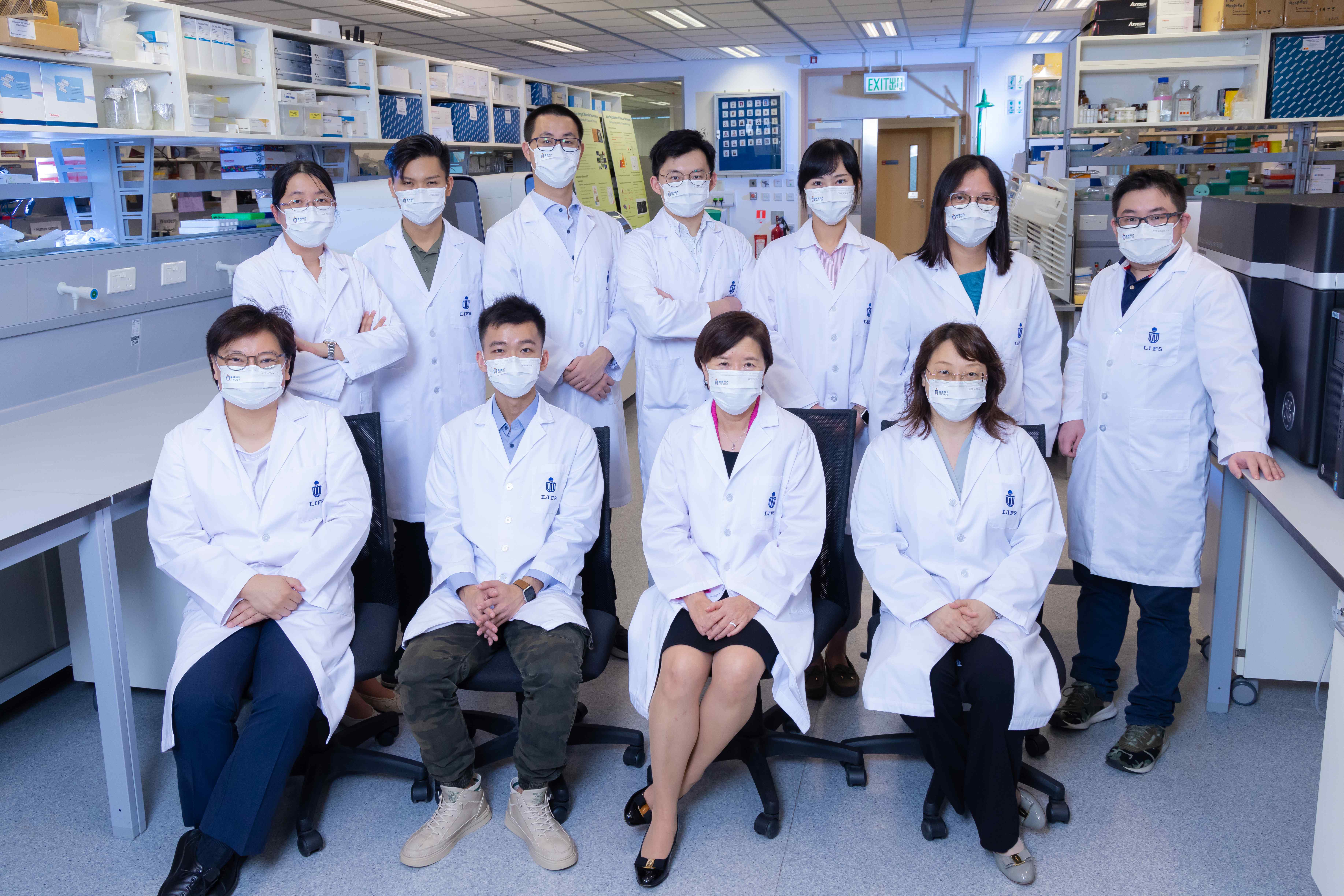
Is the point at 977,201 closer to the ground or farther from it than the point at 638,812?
farther from it

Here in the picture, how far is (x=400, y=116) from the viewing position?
619 cm

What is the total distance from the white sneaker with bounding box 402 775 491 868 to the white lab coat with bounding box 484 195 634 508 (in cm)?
82

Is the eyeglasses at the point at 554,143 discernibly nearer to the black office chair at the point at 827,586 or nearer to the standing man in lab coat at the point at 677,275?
the standing man in lab coat at the point at 677,275

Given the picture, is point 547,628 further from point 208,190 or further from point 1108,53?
point 1108,53

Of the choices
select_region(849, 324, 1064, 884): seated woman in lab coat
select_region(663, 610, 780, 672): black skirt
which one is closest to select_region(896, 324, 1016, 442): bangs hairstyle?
select_region(849, 324, 1064, 884): seated woman in lab coat

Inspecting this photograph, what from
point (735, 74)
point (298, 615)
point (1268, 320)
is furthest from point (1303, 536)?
point (735, 74)

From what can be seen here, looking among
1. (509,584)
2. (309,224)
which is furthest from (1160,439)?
(309,224)

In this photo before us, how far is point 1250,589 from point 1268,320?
636 mm

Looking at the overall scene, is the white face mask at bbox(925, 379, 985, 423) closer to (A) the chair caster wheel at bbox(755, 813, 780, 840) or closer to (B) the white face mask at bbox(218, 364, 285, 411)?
(A) the chair caster wheel at bbox(755, 813, 780, 840)

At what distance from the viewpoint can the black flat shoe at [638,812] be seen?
6.56ft

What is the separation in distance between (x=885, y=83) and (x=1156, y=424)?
998 cm

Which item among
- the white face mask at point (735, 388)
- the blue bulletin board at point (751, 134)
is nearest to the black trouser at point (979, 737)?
the white face mask at point (735, 388)

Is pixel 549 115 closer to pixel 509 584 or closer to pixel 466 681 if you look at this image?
pixel 509 584

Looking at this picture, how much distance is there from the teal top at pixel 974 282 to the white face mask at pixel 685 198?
69cm
